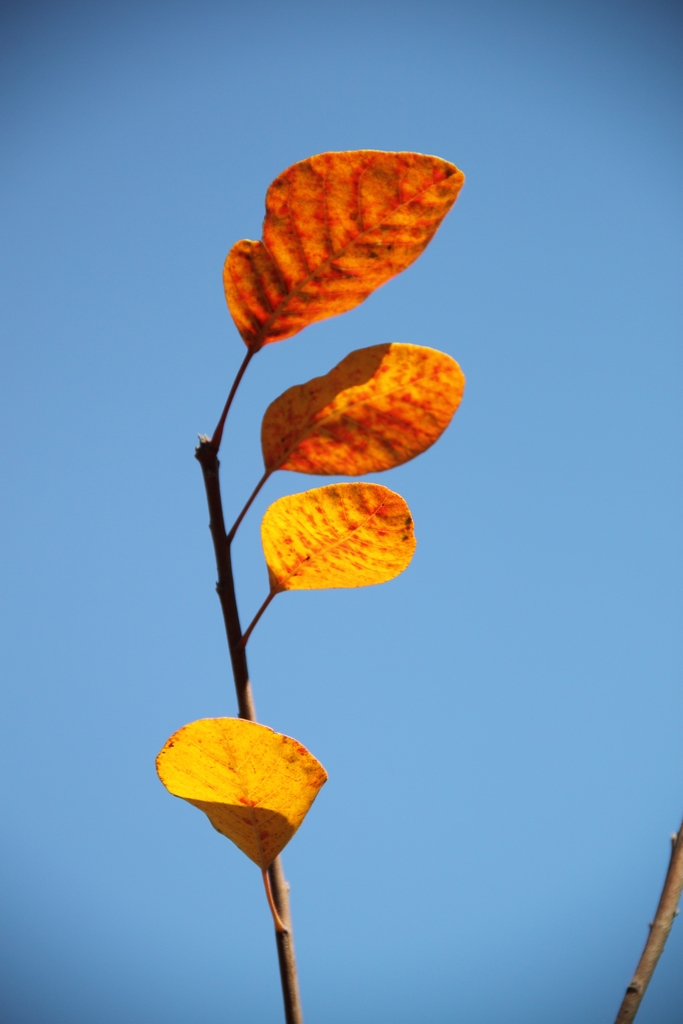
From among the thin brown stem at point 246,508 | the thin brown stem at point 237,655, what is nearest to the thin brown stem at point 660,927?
the thin brown stem at point 237,655

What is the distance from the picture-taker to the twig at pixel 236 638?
280 mm

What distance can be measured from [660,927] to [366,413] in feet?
1.12

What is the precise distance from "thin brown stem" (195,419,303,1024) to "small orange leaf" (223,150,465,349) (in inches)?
1.4

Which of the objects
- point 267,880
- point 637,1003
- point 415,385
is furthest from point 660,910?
point 415,385

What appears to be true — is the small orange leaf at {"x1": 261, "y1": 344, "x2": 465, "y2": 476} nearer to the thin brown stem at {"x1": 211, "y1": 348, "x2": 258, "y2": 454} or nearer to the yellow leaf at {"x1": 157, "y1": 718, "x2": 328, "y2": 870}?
the thin brown stem at {"x1": 211, "y1": 348, "x2": 258, "y2": 454}

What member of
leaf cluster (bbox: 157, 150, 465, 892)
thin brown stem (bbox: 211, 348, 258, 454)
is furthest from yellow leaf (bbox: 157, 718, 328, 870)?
thin brown stem (bbox: 211, 348, 258, 454)

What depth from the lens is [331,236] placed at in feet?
0.98

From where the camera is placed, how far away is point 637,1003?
14.8 inches

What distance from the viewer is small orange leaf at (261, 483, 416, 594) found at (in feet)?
1.13

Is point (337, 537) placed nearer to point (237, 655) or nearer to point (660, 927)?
point (237, 655)

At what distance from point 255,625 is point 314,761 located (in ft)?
0.23

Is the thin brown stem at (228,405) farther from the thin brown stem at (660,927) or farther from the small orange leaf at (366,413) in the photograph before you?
the thin brown stem at (660,927)

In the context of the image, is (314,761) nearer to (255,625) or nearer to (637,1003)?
(255,625)


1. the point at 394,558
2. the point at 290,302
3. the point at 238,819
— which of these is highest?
the point at 290,302
